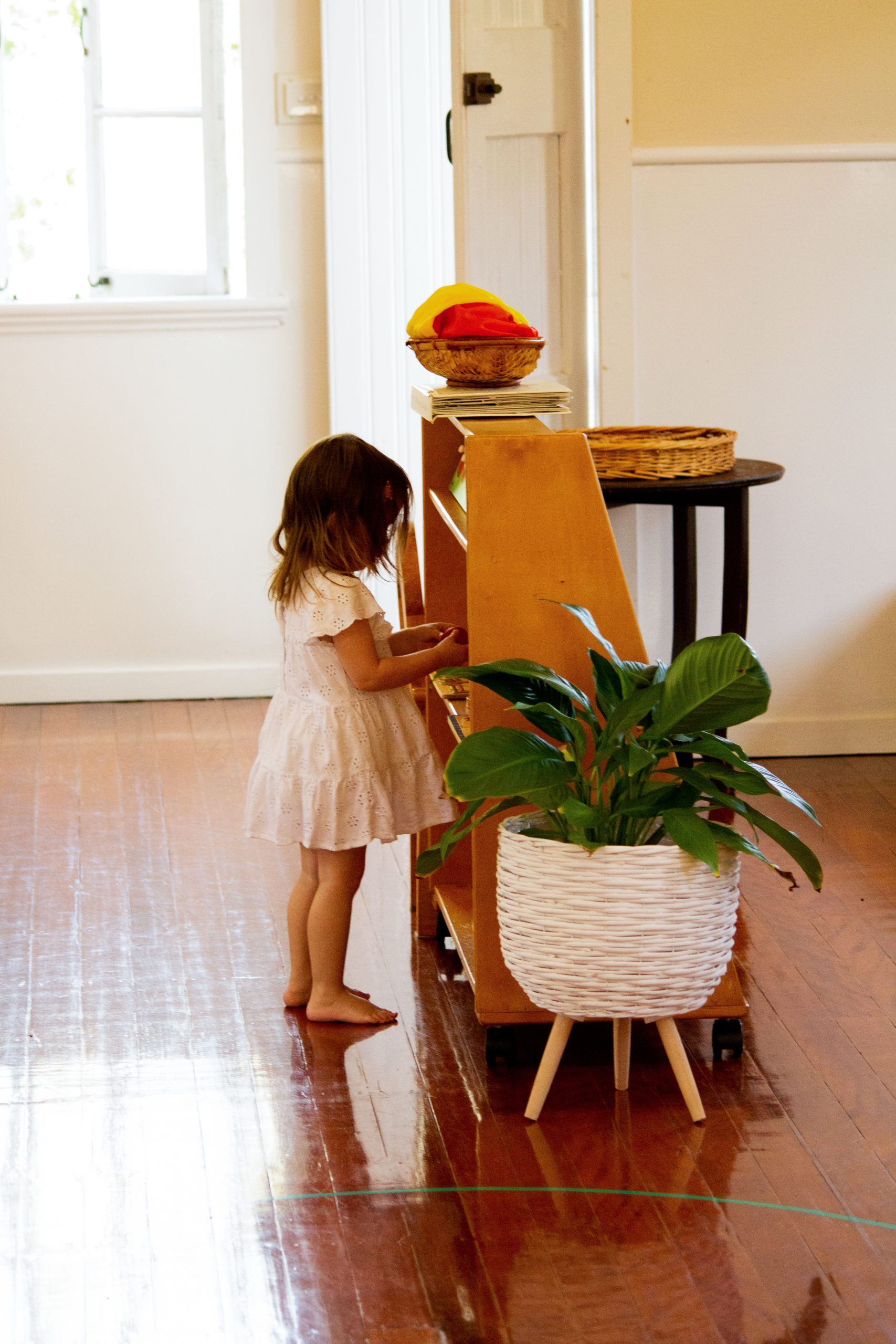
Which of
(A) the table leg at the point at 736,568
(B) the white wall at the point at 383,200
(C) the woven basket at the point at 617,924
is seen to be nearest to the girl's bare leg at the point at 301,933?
(C) the woven basket at the point at 617,924

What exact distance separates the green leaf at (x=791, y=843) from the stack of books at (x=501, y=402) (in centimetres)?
65

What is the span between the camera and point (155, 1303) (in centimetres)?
173

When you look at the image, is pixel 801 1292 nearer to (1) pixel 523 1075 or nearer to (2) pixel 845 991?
(1) pixel 523 1075

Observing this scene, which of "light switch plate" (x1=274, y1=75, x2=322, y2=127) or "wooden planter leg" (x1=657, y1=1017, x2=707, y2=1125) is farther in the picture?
"light switch plate" (x1=274, y1=75, x2=322, y2=127)

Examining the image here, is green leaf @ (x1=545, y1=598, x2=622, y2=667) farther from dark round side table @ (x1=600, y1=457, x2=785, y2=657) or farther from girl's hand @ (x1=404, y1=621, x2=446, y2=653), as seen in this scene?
dark round side table @ (x1=600, y1=457, x2=785, y2=657)

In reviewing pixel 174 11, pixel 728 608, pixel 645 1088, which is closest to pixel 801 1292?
pixel 645 1088

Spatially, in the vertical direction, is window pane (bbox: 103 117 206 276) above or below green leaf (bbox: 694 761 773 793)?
above

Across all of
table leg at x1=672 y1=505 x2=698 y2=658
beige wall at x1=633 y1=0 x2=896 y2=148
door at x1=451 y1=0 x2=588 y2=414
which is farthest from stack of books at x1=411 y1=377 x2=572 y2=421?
beige wall at x1=633 y1=0 x2=896 y2=148

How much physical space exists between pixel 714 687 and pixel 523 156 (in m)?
2.06

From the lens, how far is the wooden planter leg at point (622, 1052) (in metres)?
2.18

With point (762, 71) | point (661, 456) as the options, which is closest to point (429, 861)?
point (661, 456)

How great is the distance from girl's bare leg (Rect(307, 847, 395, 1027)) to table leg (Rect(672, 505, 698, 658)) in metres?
1.27

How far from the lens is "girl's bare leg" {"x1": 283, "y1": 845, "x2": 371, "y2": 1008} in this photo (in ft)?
8.14

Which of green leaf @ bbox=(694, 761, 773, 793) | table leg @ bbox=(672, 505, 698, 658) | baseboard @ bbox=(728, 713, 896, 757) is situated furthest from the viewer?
baseboard @ bbox=(728, 713, 896, 757)
